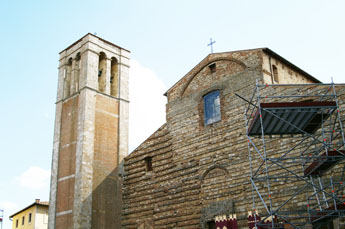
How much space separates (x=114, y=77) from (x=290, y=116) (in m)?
13.6

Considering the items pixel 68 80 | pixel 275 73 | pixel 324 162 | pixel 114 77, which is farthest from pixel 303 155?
pixel 68 80

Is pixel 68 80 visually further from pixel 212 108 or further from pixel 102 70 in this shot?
pixel 212 108

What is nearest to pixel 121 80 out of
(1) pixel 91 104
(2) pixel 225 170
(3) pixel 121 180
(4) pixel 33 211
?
(1) pixel 91 104

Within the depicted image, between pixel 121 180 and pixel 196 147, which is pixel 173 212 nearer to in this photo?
pixel 196 147

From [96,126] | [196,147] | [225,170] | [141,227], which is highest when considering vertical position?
[96,126]

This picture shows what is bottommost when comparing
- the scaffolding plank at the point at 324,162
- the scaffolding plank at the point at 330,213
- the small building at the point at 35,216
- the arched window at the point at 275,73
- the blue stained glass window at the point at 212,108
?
the scaffolding plank at the point at 330,213

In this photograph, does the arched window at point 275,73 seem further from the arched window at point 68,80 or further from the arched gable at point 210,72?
the arched window at point 68,80

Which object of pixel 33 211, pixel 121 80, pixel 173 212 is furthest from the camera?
pixel 33 211

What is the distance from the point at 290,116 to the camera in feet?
36.0

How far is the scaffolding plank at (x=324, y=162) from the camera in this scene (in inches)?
403

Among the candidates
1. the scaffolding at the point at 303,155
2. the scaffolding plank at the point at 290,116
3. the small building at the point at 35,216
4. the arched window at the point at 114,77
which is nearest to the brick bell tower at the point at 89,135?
the arched window at the point at 114,77

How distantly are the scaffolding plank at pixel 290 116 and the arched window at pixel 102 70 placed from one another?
11946mm

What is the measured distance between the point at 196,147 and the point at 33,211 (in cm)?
2203

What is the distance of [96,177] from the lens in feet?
64.0
